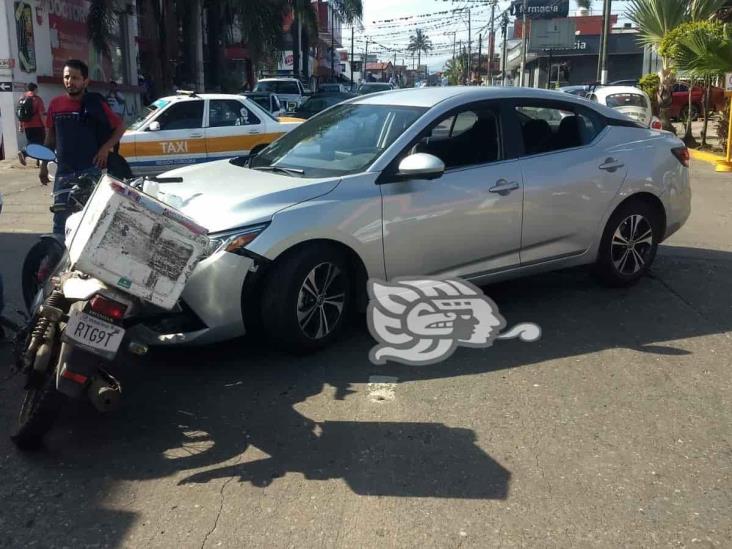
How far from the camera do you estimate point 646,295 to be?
251 inches

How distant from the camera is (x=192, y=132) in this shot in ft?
40.5

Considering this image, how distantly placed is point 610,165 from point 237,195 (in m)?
3.07

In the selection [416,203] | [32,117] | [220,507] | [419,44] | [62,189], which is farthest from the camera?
[419,44]

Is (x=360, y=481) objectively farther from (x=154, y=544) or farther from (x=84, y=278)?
(x=84, y=278)

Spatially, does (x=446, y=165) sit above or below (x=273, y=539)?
above

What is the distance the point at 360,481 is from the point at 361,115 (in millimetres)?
3173

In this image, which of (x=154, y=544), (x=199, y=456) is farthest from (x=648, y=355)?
(x=154, y=544)

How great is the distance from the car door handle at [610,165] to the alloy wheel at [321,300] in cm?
247

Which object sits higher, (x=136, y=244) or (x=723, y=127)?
(x=136, y=244)

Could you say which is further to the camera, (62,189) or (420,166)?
(62,189)

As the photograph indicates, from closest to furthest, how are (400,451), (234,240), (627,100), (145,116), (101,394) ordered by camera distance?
(101,394) → (400,451) → (234,240) → (145,116) → (627,100)

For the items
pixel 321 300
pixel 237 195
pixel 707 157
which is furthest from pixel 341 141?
pixel 707 157

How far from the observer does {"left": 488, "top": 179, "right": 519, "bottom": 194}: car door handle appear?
5.51 metres

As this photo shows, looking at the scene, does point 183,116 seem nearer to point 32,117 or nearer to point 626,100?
point 32,117
